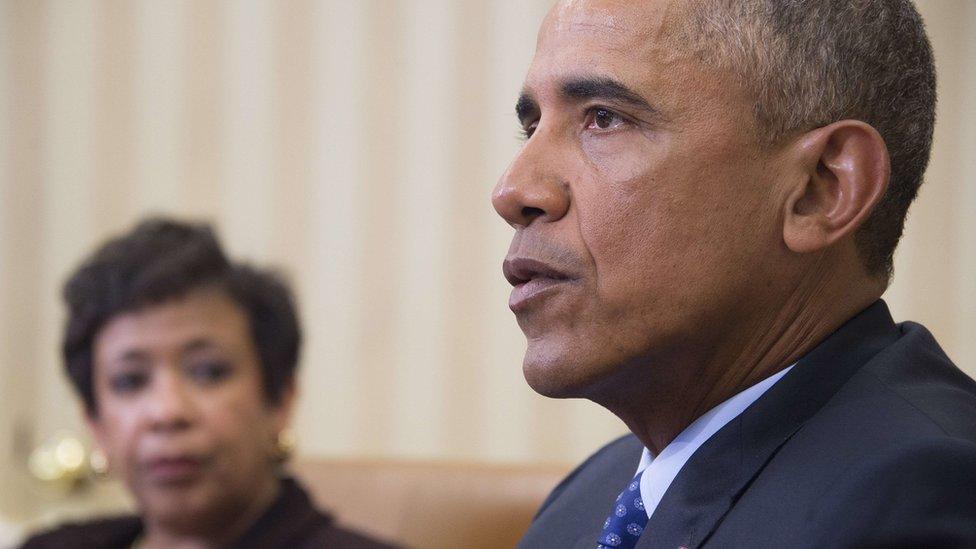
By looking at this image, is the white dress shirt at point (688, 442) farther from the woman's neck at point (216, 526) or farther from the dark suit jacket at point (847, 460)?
the woman's neck at point (216, 526)

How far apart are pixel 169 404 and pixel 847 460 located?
1687 millimetres

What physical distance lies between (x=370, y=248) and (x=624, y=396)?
2.16 meters

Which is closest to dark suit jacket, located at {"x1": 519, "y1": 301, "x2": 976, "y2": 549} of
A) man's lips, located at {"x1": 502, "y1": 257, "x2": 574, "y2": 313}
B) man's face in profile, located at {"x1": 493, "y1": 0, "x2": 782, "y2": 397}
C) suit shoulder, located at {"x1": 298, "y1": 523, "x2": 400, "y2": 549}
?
man's face in profile, located at {"x1": 493, "y1": 0, "x2": 782, "y2": 397}

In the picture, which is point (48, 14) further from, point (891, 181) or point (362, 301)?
point (891, 181)

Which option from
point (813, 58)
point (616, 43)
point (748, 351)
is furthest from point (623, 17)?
point (748, 351)

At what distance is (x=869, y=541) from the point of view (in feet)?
2.92

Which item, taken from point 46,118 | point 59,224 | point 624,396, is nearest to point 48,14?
point 46,118

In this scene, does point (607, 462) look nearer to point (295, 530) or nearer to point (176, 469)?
point (295, 530)

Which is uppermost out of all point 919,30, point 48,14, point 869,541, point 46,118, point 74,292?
point 48,14

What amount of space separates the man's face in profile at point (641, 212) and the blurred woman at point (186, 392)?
48.8 inches

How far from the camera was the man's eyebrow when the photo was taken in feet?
3.70

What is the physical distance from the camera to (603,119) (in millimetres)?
1162

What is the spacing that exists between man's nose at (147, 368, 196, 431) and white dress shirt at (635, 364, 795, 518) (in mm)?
1413

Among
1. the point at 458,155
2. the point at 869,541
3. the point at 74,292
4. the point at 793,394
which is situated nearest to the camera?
the point at 869,541
